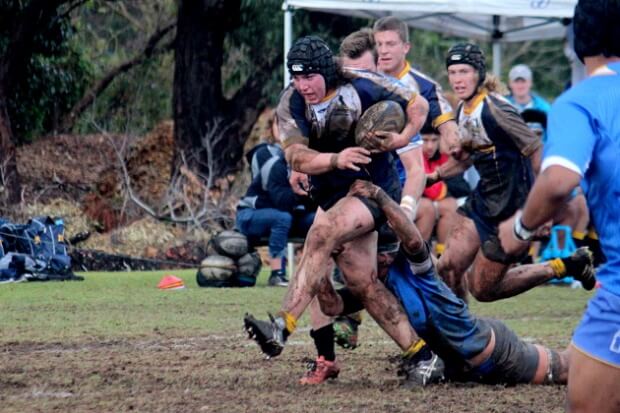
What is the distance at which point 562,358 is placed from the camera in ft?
24.3

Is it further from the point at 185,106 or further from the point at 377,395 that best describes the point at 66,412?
the point at 185,106

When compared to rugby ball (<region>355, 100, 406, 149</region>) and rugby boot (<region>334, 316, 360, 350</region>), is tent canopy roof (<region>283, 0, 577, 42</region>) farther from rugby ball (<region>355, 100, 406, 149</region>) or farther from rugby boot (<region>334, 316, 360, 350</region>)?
rugby ball (<region>355, 100, 406, 149</region>)

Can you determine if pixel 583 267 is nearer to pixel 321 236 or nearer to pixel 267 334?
pixel 321 236

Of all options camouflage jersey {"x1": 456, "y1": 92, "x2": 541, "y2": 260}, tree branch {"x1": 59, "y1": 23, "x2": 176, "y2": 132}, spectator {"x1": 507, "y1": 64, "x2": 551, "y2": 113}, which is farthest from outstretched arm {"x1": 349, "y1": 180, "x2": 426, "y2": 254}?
tree branch {"x1": 59, "y1": 23, "x2": 176, "y2": 132}

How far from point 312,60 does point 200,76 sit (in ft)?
44.9

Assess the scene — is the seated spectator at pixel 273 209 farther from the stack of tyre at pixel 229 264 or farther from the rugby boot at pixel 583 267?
the rugby boot at pixel 583 267

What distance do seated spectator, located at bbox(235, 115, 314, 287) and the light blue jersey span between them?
31.8 ft

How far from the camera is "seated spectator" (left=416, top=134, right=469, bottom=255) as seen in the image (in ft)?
40.4

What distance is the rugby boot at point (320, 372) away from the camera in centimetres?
746

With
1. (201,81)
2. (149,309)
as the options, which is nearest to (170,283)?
(149,309)

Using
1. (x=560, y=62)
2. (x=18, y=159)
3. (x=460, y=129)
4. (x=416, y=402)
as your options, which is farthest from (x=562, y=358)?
(x=560, y=62)

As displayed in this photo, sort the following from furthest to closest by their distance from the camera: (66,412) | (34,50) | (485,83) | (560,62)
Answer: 1. (560,62)
2. (34,50)
3. (485,83)
4. (66,412)

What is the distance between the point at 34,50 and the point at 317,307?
14.8 metres

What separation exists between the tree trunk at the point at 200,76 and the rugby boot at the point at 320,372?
1277cm
